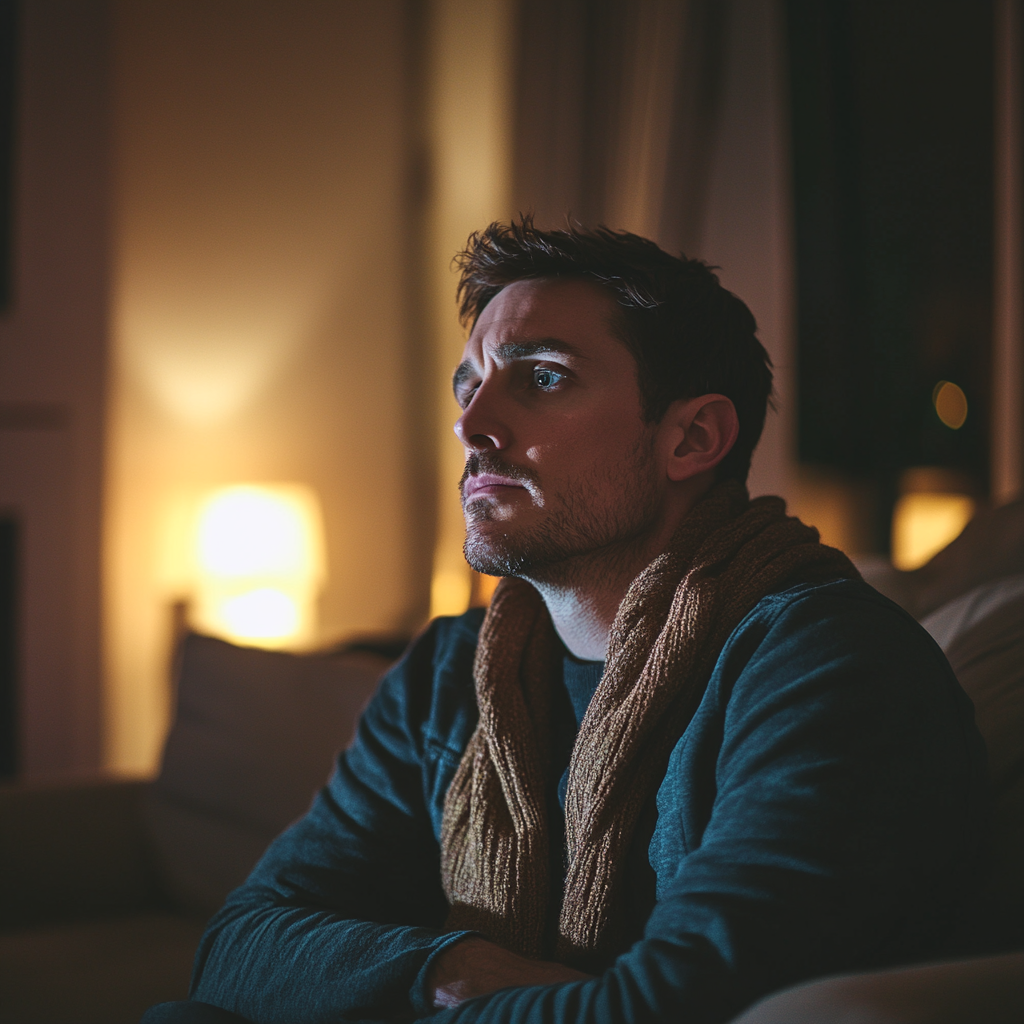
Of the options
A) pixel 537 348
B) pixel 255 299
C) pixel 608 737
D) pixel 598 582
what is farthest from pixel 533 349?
pixel 255 299

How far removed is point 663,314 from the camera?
1144 millimetres

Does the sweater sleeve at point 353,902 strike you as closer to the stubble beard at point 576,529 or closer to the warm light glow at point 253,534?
the stubble beard at point 576,529

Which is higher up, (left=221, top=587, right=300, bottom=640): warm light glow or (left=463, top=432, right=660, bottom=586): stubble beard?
(left=463, top=432, right=660, bottom=586): stubble beard

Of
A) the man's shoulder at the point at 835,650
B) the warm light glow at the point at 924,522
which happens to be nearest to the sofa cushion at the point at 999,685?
the man's shoulder at the point at 835,650

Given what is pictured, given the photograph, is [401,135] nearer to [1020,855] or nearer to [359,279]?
[359,279]

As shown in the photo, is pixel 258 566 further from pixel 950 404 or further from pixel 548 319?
pixel 548 319

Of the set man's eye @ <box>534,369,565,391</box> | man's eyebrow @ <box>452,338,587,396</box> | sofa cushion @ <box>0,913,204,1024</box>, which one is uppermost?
man's eyebrow @ <box>452,338,587,396</box>

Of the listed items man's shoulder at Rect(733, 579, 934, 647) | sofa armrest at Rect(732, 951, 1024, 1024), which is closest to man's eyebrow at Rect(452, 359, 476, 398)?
man's shoulder at Rect(733, 579, 934, 647)

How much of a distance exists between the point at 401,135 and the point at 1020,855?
3.76m

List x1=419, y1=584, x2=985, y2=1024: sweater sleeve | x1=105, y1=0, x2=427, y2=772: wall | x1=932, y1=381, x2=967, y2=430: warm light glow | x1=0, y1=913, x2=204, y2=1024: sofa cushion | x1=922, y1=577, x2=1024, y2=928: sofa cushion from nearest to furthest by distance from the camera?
x1=419, y1=584, x2=985, y2=1024: sweater sleeve, x1=922, y1=577, x2=1024, y2=928: sofa cushion, x1=0, y1=913, x2=204, y2=1024: sofa cushion, x1=932, y1=381, x2=967, y2=430: warm light glow, x1=105, y1=0, x2=427, y2=772: wall

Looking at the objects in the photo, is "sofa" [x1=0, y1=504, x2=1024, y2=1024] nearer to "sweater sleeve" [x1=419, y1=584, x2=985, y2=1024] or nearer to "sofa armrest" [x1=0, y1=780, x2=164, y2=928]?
"sofa armrest" [x1=0, y1=780, x2=164, y2=928]

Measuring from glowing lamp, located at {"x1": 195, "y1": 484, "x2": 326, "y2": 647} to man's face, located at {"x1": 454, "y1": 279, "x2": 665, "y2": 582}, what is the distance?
2267 millimetres

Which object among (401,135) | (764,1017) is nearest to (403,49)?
(401,135)

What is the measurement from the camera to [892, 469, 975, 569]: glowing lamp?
2719 millimetres
